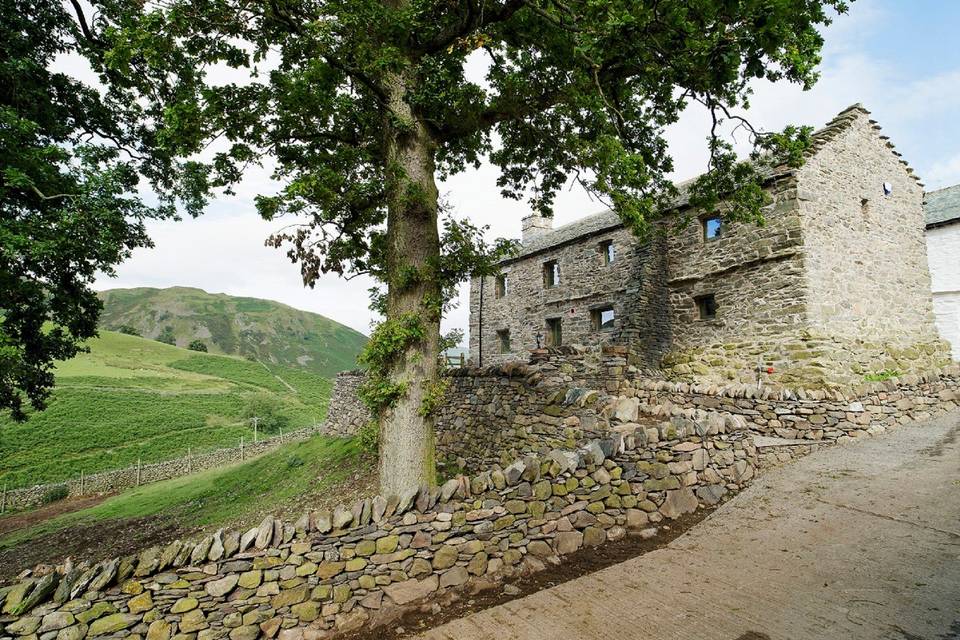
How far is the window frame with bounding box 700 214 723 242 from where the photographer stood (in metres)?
14.9

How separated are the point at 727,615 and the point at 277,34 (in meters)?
9.55

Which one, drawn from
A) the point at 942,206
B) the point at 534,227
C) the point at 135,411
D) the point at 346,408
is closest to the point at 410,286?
the point at 346,408

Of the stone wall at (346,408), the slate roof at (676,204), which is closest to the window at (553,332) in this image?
the slate roof at (676,204)

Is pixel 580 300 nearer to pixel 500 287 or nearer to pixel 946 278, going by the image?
pixel 500 287

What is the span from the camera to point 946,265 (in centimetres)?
1947

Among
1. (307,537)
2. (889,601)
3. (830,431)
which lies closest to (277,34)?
(307,537)

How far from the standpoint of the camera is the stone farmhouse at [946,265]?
1891cm

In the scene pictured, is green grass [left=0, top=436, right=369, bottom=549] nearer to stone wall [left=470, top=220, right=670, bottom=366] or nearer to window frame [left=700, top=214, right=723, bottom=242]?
stone wall [left=470, top=220, right=670, bottom=366]

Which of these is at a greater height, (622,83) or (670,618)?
(622,83)

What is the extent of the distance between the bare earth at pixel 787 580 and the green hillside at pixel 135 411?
3038 centimetres

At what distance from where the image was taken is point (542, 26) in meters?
7.40

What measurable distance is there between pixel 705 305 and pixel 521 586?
13.6 m

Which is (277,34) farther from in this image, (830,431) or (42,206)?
(830,431)

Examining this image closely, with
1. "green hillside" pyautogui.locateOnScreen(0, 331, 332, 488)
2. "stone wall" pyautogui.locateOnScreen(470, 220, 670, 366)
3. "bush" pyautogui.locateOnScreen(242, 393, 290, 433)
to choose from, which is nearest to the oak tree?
"stone wall" pyautogui.locateOnScreen(470, 220, 670, 366)
